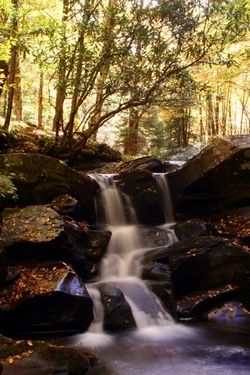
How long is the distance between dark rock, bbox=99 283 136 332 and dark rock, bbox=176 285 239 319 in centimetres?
112

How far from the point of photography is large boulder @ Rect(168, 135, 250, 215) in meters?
8.98

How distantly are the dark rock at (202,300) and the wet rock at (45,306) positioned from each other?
6.17ft

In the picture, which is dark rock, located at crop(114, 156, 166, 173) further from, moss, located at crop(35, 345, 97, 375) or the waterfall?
moss, located at crop(35, 345, 97, 375)

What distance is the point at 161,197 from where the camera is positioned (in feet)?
33.7

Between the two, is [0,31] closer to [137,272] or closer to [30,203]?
[30,203]

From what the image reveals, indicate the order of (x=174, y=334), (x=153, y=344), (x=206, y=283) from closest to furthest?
(x=153, y=344)
(x=174, y=334)
(x=206, y=283)

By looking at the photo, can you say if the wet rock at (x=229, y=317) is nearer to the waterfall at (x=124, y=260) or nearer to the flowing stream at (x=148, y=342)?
the flowing stream at (x=148, y=342)

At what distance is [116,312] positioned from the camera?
233 inches

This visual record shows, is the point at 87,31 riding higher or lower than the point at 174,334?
higher

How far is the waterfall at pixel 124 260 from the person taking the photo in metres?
6.21

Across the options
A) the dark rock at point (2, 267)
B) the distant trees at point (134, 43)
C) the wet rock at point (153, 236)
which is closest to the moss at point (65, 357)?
the dark rock at point (2, 267)

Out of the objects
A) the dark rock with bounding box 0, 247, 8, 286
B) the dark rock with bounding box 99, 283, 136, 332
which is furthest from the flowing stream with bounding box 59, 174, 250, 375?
the dark rock with bounding box 0, 247, 8, 286

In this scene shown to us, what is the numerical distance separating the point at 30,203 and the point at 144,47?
16.8 feet

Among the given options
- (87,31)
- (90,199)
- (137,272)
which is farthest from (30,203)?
(87,31)
